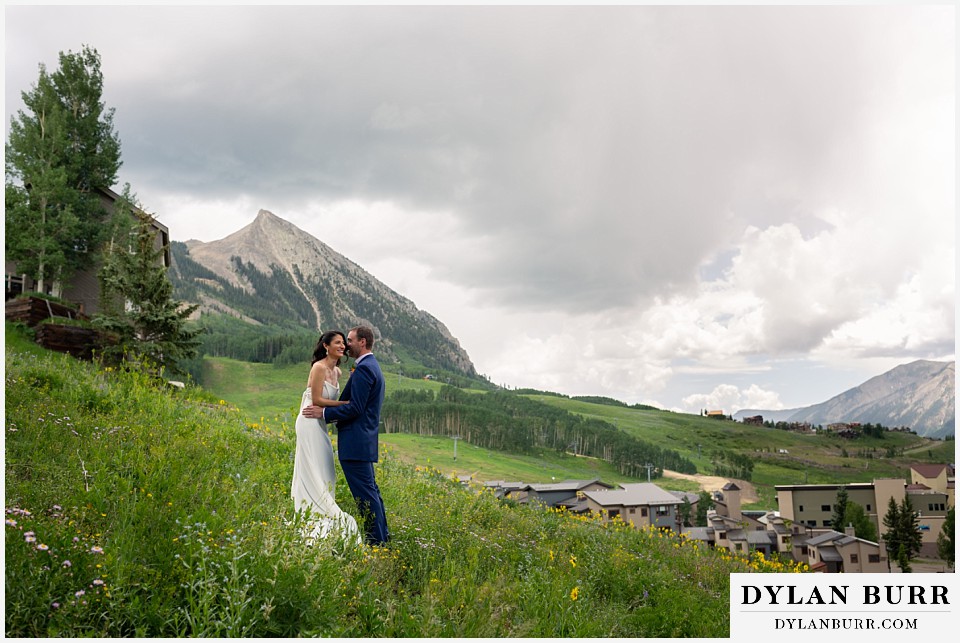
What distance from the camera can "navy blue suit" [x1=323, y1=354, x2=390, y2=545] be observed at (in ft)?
21.2

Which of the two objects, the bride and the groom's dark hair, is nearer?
the bride

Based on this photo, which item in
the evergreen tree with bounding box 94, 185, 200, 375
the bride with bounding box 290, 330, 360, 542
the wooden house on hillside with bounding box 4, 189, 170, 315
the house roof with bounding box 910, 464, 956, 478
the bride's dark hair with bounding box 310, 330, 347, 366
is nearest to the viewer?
the bride with bounding box 290, 330, 360, 542

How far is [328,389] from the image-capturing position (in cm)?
684

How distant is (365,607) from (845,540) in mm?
41193

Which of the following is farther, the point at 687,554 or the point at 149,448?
the point at 687,554

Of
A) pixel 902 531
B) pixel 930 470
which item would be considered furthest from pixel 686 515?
pixel 930 470

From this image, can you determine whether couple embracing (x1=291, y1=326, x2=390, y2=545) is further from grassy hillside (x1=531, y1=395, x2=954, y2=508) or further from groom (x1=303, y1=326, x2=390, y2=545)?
grassy hillside (x1=531, y1=395, x2=954, y2=508)

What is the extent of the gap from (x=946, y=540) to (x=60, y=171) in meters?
70.9

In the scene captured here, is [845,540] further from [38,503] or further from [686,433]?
[686,433]

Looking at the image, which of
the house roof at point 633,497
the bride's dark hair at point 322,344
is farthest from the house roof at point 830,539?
the bride's dark hair at point 322,344

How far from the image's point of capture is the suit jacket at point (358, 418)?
6453 mm

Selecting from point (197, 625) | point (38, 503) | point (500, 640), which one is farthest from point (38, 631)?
point (500, 640)

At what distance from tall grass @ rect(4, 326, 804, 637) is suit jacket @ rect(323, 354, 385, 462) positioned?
107 cm

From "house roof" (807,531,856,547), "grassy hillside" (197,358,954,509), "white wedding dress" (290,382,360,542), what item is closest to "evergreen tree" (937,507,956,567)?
"house roof" (807,531,856,547)
